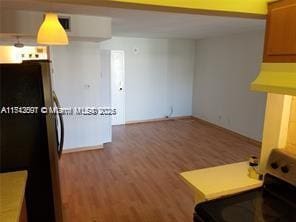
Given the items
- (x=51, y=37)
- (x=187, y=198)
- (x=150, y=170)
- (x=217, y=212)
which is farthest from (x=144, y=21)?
(x=217, y=212)

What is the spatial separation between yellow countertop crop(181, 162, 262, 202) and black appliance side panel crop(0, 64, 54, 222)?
99 cm

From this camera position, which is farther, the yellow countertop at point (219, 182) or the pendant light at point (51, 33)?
the pendant light at point (51, 33)

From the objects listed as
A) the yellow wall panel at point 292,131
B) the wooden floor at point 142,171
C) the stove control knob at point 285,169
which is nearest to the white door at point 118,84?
the wooden floor at point 142,171

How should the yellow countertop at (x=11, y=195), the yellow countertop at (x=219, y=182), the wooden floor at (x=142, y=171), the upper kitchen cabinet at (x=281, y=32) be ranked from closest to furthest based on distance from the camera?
the yellow countertop at (x=11, y=195) < the upper kitchen cabinet at (x=281, y=32) < the yellow countertop at (x=219, y=182) < the wooden floor at (x=142, y=171)

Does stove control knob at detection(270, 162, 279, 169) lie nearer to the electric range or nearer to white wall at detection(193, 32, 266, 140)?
the electric range

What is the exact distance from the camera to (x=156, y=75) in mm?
6844

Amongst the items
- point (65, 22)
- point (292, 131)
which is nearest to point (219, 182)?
point (292, 131)

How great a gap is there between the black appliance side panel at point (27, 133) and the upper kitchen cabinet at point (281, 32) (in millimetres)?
1430

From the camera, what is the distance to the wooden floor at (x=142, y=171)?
9.34 feet

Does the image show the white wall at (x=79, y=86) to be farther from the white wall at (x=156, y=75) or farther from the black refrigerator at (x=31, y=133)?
the black refrigerator at (x=31, y=133)

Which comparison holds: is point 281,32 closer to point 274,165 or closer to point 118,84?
point 274,165

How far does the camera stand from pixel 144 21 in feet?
13.0

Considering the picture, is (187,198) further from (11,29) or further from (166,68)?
(166,68)

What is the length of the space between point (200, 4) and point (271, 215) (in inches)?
47.4
